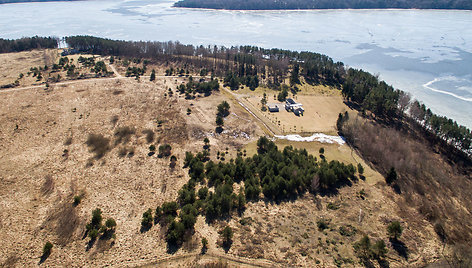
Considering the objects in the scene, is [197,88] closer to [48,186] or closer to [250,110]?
[250,110]

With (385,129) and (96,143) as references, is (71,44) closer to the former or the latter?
(96,143)

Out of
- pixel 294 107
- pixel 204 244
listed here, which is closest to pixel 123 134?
pixel 204 244

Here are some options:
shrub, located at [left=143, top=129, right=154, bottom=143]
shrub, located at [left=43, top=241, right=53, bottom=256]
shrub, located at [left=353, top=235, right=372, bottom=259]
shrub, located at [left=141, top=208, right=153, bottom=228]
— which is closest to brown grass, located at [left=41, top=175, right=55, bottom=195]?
shrub, located at [left=43, top=241, right=53, bottom=256]

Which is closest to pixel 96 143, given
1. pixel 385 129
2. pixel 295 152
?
pixel 295 152

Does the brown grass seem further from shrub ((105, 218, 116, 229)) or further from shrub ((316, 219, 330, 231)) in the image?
shrub ((316, 219, 330, 231))

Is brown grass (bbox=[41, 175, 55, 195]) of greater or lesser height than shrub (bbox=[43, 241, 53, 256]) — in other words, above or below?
above

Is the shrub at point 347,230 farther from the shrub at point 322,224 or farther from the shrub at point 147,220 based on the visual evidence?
the shrub at point 147,220

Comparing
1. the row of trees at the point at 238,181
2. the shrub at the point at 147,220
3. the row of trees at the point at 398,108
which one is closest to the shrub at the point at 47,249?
the shrub at the point at 147,220
